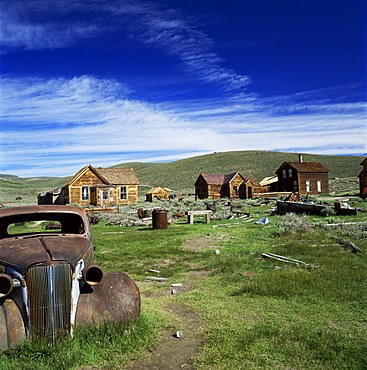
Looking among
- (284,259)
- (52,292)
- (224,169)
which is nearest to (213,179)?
(284,259)

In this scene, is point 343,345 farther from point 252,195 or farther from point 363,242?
point 252,195

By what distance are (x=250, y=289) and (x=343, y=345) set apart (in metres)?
2.56

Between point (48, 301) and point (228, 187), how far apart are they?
4100 cm

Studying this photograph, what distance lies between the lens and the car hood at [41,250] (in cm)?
421

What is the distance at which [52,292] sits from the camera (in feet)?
13.5

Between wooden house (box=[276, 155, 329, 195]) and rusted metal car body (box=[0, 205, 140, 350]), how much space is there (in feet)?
148

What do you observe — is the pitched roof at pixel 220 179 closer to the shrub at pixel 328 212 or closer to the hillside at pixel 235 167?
the shrub at pixel 328 212

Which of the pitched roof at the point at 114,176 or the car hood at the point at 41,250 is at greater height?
the pitched roof at the point at 114,176

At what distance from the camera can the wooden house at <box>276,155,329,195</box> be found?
4722cm

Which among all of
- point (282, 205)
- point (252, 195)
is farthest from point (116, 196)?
point (282, 205)

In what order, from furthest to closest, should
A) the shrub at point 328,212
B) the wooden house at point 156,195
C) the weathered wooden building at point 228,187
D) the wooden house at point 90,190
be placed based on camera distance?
the wooden house at point 156,195
the weathered wooden building at point 228,187
the wooden house at point 90,190
the shrub at point 328,212

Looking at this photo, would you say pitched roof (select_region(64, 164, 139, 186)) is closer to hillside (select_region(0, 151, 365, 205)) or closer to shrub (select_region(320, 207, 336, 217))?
shrub (select_region(320, 207, 336, 217))

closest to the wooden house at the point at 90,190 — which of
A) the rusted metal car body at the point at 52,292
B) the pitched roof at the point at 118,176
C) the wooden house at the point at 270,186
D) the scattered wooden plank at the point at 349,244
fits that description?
the pitched roof at the point at 118,176

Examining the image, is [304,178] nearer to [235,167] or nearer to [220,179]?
[220,179]
